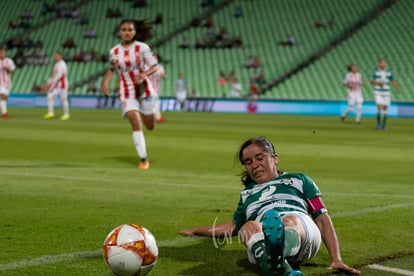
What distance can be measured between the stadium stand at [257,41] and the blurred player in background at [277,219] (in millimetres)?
34636

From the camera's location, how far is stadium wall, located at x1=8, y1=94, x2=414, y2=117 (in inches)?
1451

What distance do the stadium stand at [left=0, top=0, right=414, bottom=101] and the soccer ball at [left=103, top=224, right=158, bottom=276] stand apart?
116 feet

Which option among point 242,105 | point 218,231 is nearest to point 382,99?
A: point 242,105

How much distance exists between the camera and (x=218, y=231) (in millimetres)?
5855

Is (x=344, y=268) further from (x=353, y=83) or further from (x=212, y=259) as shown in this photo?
(x=353, y=83)

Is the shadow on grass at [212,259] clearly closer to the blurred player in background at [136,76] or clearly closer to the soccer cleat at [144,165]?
the soccer cleat at [144,165]

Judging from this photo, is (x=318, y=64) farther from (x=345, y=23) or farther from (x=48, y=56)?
(x=48, y=56)

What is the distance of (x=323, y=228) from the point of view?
5.27m

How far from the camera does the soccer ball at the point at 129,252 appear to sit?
4.75 meters

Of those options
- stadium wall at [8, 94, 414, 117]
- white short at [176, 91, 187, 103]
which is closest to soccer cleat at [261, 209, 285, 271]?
stadium wall at [8, 94, 414, 117]

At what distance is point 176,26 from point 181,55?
3.30m

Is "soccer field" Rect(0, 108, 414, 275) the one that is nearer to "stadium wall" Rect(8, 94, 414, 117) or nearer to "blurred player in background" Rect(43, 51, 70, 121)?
"blurred player in background" Rect(43, 51, 70, 121)

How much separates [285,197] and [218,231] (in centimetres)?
68

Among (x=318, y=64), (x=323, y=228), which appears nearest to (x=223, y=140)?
(x=323, y=228)
